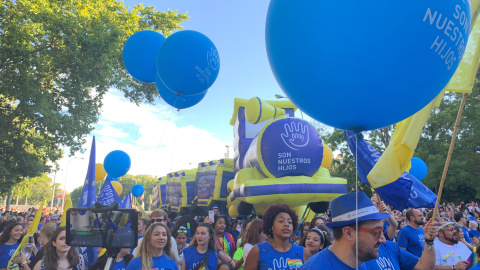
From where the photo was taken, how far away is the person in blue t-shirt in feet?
12.3

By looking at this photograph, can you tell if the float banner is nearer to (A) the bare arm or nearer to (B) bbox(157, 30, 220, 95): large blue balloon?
(B) bbox(157, 30, 220, 95): large blue balloon

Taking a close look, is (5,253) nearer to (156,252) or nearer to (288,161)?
(156,252)

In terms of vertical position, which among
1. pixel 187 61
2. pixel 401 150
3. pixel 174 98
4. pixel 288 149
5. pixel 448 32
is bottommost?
pixel 401 150

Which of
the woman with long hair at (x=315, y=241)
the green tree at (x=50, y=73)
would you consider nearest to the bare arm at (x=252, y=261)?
the woman with long hair at (x=315, y=241)

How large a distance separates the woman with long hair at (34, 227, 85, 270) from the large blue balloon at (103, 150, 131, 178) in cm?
819

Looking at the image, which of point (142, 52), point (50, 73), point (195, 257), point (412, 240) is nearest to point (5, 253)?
point (195, 257)

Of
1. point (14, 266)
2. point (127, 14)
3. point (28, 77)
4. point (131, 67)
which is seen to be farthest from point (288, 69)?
point (127, 14)

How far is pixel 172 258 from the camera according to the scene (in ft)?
13.1

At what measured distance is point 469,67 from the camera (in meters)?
3.04

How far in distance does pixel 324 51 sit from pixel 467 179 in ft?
77.9

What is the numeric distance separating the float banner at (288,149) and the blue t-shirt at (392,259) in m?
5.68

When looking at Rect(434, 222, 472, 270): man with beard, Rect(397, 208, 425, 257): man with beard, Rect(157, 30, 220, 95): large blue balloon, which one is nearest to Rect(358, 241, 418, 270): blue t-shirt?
Rect(434, 222, 472, 270): man with beard

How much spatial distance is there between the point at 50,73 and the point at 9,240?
13013 mm

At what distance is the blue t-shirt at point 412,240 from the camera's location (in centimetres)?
490
